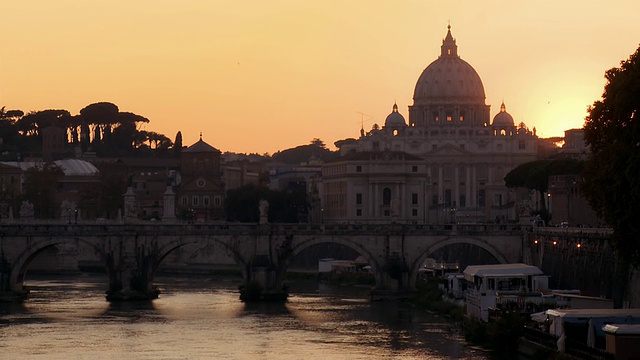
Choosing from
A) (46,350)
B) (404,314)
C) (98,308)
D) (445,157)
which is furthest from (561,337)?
(445,157)

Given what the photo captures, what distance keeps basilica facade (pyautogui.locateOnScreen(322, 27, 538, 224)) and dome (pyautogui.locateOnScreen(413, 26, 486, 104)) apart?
10 cm

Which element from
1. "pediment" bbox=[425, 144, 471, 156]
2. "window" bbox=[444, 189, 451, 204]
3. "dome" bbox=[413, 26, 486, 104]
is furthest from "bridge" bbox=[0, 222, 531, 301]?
"dome" bbox=[413, 26, 486, 104]

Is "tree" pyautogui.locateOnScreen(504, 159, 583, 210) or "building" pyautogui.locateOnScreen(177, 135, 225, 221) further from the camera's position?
"building" pyautogui.locateOnScreen(177, 135, 225, 221)

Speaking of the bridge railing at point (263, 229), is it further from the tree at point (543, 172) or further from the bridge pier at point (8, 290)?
the tree at point (543, 172)

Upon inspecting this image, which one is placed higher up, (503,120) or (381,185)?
(503,120)

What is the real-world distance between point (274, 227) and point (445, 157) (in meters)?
90.6

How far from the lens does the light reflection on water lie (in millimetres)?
60250

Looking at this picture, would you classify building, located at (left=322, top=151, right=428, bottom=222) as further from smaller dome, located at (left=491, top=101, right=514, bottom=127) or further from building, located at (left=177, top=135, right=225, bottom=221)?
smaller dome, located at (left=491, top=101, right=514, bottom=127)

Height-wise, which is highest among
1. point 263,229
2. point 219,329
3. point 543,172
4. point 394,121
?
point 394,121

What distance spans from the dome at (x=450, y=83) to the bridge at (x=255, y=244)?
352ft

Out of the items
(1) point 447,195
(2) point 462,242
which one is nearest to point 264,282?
(2) point 462,242

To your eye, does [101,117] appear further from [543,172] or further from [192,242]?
[192,242]

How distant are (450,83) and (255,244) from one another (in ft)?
362

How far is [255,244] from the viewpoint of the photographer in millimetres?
84125
